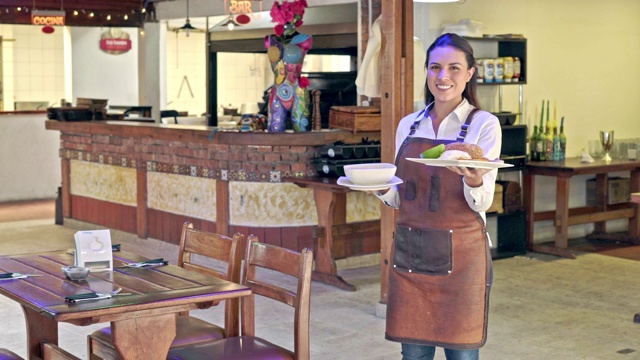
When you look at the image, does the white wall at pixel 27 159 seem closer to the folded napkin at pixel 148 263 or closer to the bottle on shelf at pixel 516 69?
the bottle on shelf at pixel 516 69

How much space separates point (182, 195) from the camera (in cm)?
884

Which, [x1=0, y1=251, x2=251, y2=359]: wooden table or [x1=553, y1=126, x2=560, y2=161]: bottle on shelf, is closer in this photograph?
[x1=0, y1=251, x2=251, y2=359]: wooden table

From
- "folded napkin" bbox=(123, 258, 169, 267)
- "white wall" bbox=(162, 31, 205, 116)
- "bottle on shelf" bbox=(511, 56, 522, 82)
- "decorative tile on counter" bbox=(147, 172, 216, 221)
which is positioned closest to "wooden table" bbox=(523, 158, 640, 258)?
"bottle on shelf" bbox=(511, 56, 522, 82)

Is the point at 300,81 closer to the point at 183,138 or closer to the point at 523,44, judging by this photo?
the point at 183,138

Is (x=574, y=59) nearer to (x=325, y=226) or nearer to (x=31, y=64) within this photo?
(x=325, y=226)

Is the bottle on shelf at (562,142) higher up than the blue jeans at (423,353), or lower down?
higher up

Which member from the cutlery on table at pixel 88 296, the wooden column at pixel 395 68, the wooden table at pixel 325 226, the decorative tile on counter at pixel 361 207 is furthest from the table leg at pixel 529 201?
the cutlery on table at pixel 88 296

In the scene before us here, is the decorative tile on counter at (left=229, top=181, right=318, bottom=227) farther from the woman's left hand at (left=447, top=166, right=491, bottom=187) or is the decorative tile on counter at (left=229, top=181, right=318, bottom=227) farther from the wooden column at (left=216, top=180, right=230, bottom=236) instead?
the woman's left hand at (left=447, top=166, right=491, bottom=187)

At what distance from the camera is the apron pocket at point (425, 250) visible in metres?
3.46

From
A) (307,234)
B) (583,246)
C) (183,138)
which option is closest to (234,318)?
(307,234)

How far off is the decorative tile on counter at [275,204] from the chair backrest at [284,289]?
3922mm

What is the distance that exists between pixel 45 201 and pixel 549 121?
7212 mm

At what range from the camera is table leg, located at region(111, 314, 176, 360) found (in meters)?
3.45

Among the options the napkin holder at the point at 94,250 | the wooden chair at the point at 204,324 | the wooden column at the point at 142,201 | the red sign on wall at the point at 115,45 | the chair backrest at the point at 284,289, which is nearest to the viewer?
the chair backrest at the point at 284,289
